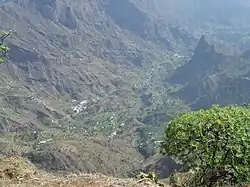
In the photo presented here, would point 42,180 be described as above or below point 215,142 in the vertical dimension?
below

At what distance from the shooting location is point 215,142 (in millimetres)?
34750

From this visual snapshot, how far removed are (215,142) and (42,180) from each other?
496 inches

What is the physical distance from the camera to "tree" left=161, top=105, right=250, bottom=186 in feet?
111

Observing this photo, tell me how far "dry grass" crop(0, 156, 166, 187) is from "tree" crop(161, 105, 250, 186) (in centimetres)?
632

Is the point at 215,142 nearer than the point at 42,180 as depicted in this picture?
No

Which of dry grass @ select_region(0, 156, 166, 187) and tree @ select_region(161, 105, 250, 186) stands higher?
tree @ select_region(161, 105, 250, 186)

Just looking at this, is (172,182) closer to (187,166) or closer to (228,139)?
(187,166)

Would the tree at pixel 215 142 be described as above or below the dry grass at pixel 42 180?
above

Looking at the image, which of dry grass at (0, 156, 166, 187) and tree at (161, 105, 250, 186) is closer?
dry grass at (0, 156, 166, 187)

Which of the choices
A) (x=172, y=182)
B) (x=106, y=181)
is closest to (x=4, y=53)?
(x=106, y=181)

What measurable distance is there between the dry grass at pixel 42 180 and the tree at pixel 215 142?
632 cm

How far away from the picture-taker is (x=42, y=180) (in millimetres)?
32188

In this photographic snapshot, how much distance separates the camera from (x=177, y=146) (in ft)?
125

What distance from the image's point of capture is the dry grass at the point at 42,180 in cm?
2988
